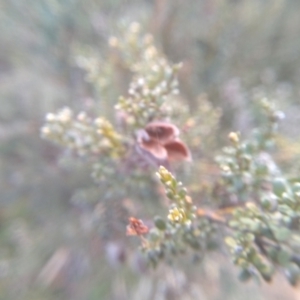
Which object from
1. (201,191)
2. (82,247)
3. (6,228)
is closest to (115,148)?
(201,191)

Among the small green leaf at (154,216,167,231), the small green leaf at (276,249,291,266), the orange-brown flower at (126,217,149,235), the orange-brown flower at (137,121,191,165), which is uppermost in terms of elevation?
the orange-brown flower at (137,121,191,165)

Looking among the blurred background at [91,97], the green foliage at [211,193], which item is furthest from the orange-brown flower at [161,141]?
the blurred background at [91,97]

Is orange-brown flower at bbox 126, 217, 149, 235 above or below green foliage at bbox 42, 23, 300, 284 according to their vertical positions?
below

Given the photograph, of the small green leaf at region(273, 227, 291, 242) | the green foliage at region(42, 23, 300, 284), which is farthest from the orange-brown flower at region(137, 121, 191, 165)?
the small green leaf at region(273, 227, 291, 242)

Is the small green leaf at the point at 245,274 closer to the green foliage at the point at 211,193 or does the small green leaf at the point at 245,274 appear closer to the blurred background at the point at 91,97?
the green foliage at the point at 211,193

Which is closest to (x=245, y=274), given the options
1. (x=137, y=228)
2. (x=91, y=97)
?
(x=137, y=228)

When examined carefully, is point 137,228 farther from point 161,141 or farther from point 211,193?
point 211,193

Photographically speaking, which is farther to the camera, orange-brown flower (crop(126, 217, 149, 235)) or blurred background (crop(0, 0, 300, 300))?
blurred background (crop(0, 0, 300, 300))

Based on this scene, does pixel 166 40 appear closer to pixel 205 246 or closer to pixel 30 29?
pixel 30 29

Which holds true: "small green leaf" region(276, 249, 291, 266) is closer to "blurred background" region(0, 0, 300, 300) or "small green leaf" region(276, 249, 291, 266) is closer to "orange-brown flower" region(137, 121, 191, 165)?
"orange-brown flower" region(137, 121, 191, 165)
